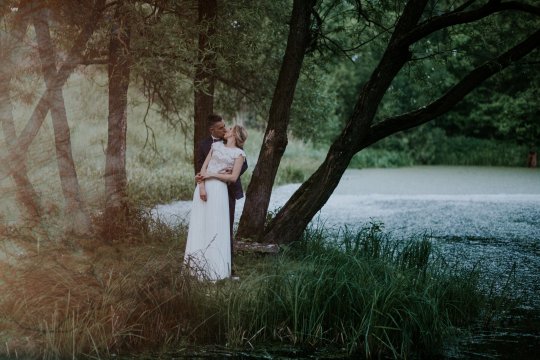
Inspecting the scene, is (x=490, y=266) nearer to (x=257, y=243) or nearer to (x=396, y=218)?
(x=257, y=243)

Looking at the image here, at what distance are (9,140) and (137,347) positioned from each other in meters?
3.42

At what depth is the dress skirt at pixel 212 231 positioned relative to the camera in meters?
6.46

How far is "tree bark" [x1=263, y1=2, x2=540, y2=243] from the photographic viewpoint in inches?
287

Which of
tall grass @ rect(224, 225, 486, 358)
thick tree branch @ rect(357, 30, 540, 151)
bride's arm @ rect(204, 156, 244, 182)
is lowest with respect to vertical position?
tall grass @ rect(224, 225, 486, 358)

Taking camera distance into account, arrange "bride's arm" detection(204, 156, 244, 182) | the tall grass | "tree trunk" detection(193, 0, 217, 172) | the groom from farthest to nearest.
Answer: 1. "tree trunk" detection(193, 0, 217, 172)
2. the groom
3. "bride's arm" detection(204, 156, 244, 182)
4. the tall grass

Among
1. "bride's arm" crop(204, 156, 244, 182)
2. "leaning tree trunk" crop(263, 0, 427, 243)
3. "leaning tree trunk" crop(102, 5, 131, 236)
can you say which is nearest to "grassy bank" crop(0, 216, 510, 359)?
"bride's arm" crop(204, 156, 244, 182)

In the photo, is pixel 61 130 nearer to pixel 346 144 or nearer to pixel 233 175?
pixel 233 175

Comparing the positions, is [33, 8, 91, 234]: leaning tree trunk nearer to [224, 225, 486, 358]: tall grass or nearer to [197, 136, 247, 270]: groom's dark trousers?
[197, 136, 247, 270]: groom's dark trousers

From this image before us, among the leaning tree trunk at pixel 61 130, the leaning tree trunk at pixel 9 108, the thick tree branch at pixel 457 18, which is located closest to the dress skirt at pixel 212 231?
the leaning tree trunk at pixel 9 108

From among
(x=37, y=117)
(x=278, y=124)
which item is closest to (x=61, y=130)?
(x=37, y=117)

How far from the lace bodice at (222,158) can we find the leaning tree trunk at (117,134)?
184 cm

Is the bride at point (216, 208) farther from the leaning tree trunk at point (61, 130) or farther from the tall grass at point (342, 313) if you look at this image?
the leaning tree trunk at point (61, 130)

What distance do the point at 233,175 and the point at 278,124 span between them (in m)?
1.05

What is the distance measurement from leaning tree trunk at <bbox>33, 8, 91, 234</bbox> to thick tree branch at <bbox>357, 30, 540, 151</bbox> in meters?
3.24
